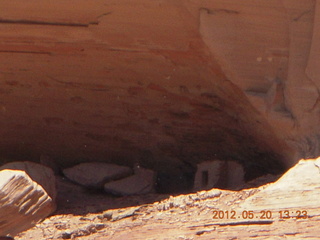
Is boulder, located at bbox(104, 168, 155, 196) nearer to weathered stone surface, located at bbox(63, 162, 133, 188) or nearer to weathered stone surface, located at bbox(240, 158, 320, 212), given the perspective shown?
weathered stone surface, located at bbox(63, 162, 133, 188)

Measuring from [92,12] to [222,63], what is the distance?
24.0 inches

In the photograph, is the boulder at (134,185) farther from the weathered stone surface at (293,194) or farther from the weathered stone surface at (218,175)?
the weathered stone surface at (293,194)

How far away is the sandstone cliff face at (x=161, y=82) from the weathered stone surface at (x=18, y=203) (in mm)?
888

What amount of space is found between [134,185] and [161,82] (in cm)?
53

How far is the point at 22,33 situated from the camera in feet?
10.0

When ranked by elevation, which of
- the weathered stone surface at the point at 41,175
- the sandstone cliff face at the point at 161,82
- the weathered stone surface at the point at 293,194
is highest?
the sandstone cliff face at the point at 161,82

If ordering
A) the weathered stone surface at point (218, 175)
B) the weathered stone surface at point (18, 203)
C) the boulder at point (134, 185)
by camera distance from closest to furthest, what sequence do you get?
the weathered stone surface at point (18, 203)
the weathered stone surface at point (218, 175)
the boulder at point (134, 185)

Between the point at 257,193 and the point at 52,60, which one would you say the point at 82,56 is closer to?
the point at 52,60

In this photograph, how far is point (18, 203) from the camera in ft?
7.70

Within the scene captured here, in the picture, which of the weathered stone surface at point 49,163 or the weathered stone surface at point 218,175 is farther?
the weathered stone surface at point 49,163

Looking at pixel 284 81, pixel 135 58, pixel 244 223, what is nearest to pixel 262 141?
pixel 284 81
